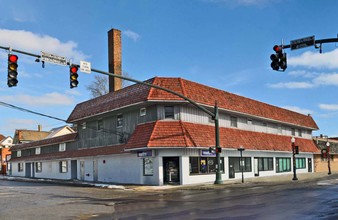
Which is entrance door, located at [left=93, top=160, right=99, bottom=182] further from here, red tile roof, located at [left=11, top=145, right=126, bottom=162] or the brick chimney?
the brick chimney

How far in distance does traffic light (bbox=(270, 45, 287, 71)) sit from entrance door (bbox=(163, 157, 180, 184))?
14.5 metres

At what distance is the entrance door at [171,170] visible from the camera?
28406 mm

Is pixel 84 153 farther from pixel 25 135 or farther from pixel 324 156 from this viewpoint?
pixel 25 135

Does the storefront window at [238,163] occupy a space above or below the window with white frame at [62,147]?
below

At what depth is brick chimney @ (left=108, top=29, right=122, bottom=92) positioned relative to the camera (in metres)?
39.6

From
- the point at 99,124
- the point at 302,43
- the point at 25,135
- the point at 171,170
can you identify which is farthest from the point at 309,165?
the point at 25,135

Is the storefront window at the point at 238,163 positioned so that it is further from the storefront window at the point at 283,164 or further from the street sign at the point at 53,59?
the street sign at the point at 53,59

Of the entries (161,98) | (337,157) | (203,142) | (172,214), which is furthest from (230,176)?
(337,157)

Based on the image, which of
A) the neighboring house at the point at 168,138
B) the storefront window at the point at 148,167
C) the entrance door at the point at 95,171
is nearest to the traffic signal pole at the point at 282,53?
the neighboring house at the point at 168,138

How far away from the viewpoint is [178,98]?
28.6 meters

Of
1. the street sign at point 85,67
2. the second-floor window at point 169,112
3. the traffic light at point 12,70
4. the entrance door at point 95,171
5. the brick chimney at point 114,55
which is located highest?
the brick chimney at point 114,55

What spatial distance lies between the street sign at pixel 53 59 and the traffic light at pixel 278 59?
9372 millimetres

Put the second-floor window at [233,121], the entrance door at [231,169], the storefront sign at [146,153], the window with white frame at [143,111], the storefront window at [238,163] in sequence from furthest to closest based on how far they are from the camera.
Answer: the second-floor window at [233,121], the storefront window at [238,163], the entrance door at [231,169], the window with white frame at [143,111], the storefront sign at [146,153]

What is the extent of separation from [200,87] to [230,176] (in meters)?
8.76
